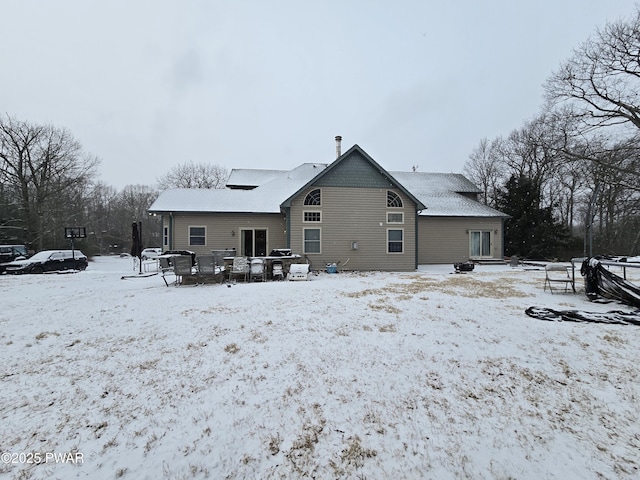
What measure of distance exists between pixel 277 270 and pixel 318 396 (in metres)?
8.48

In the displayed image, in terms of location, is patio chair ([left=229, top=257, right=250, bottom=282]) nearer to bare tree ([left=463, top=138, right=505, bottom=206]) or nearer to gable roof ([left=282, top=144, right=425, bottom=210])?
gable roof ([left=282, top=144, right=425, bottom=210])

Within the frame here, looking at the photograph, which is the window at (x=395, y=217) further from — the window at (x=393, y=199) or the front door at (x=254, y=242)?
the front door at (x=254, y=242)

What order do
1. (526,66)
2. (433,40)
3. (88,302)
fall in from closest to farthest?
(88,302) < (433,40) < (526,66)

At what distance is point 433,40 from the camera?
688 inches

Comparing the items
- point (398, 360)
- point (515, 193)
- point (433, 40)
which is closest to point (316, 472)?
point (398, 360)

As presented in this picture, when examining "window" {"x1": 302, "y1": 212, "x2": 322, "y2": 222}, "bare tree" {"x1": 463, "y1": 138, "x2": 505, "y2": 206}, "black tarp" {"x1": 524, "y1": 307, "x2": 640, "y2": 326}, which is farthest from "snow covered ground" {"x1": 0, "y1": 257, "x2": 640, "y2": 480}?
"bare tree" {"x1": 463, "y1": 138, "x2": 505, "y2": 206}

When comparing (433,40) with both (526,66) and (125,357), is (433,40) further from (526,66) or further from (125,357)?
(125,357)

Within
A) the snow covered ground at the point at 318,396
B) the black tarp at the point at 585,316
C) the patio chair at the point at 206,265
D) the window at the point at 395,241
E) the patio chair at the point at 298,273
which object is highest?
the window at the point at 395,241

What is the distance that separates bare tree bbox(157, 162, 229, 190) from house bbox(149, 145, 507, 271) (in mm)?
25434

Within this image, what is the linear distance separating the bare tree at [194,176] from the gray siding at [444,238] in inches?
1250

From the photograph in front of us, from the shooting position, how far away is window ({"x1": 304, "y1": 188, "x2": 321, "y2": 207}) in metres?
15.2

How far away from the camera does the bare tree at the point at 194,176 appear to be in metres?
41.8

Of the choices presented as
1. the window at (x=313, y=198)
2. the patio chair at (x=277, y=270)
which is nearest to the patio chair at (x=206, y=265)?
the patio chair at (x=277, y=270)

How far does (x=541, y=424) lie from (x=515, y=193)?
26.0 m
